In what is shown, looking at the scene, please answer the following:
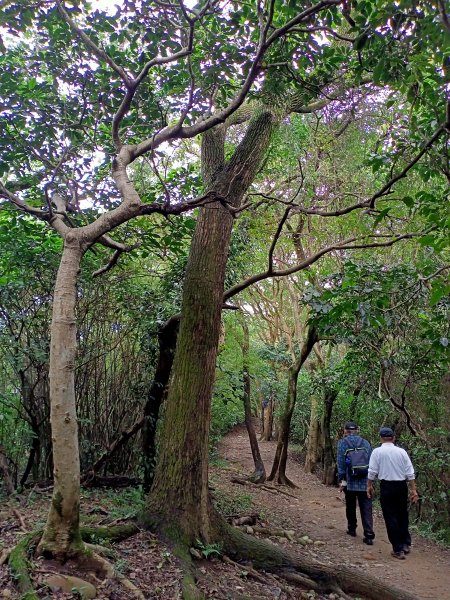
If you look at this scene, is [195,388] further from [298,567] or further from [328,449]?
[328,449]

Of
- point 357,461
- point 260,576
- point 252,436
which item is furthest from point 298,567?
point 252,436

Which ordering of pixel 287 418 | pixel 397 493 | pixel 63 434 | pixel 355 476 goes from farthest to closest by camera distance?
pixel 287 418, pixel 355 476, pixel 397 493, pixel 63 434

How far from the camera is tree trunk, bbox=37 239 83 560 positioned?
3426mm

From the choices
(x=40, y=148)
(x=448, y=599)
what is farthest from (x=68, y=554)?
(x=448, y=599)

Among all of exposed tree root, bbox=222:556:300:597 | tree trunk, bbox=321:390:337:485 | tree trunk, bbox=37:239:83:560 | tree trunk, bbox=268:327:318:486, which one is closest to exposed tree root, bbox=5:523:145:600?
tree trunk, bbox=37:239:83:560

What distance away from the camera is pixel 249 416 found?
12.1m

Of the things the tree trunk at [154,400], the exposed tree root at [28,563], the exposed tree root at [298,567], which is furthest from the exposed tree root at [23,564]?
the tree trunk at [154,400]

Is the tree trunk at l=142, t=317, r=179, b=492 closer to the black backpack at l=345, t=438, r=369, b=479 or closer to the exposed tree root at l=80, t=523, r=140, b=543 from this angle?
the exposed tree root at l=80, t=523, r=140, b=543

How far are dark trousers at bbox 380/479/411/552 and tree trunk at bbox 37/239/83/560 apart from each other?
4.95 meters

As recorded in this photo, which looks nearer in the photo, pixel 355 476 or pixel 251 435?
pixel 355 476

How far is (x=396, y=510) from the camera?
6.97m

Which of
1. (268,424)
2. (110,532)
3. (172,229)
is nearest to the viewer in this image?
(110,532)

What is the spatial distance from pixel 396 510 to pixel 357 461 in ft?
3.16

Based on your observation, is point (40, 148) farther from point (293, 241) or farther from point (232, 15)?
point (293, 241)
